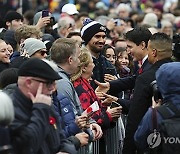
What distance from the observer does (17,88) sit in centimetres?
650

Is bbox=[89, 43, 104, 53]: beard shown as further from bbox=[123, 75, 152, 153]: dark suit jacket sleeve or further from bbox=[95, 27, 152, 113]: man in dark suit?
bbox=[123, 75, 152, 153]: dark suit jacket sleeve

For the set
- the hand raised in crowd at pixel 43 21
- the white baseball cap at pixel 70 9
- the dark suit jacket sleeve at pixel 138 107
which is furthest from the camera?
the white baseball cap at pixel 70 9

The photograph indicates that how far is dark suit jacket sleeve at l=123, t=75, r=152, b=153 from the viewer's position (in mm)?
8781

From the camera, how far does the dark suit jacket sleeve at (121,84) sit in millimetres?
10441

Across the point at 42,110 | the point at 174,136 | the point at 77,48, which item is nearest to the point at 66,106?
the point at 77,48

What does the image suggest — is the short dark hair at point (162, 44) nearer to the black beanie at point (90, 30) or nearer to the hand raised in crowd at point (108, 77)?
the hand raised in crowd at point (108, 77)

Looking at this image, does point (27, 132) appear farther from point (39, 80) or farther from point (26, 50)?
point (26, 50)

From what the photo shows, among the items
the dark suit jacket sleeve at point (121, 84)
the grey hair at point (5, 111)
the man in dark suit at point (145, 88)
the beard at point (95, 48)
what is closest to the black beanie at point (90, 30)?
the beard at point (95, 48)

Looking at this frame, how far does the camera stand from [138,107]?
28.9 ft

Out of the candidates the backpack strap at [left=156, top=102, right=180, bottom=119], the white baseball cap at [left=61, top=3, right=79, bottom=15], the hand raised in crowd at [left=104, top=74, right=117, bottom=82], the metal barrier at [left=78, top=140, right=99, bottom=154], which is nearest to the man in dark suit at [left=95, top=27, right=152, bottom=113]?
the hand raised in crowd at [left=104, top=74, right=117, bottom=82]

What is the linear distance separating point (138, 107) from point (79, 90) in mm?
858

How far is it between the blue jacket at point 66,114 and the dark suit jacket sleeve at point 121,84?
227 cm

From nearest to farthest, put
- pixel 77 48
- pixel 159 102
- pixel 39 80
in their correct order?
1. pixel 39 80
2. pixel 159 102
3. pixel 77 48

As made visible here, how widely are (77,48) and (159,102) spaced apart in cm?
141
